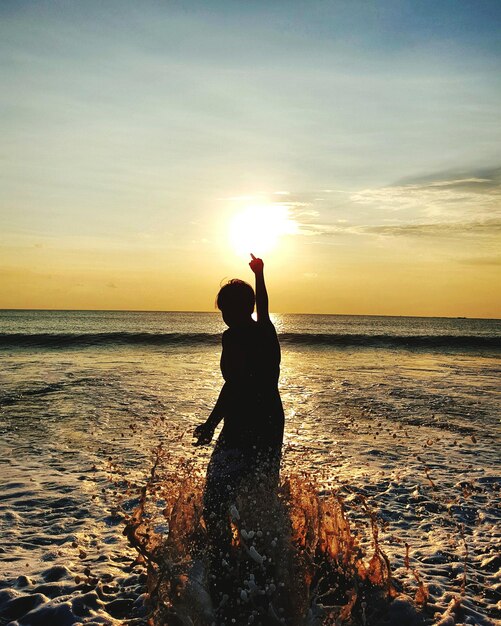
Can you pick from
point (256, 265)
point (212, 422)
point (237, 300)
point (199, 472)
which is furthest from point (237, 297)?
point (199, 472)

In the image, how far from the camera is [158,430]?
951 cm

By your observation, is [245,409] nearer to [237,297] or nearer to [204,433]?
[204,433]

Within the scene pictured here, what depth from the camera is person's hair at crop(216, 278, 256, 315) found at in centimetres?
375

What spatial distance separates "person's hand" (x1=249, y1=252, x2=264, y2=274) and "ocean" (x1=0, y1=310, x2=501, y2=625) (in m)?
2.58

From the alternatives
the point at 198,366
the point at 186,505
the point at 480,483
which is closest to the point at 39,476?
the point at 186,505

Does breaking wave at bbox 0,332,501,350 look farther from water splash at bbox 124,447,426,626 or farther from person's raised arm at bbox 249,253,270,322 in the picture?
person's raised arm at bbox 249,253,270,322

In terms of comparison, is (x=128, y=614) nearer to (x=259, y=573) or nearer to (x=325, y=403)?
(x=259, y=573)

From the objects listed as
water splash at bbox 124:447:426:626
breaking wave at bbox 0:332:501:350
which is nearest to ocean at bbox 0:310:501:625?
water splash at bbox 124:447:426:626

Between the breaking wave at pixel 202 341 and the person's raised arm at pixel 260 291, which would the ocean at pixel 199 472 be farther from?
the breaking wave at pixel 202 341

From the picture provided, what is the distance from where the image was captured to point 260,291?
152 inches

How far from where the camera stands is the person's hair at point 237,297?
3746 mm

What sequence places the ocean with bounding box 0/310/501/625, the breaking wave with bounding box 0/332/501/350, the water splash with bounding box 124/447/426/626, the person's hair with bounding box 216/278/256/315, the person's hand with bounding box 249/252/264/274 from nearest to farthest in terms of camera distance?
the water splash with bounding box 124/447/426/626, the person's hair with bounding box 216/278/256/315, the person's hand with bounding box 249/252/264/274, the ocean with bounding box 0/310/501/625, the breaking wave with bounding box 0/332/501/350

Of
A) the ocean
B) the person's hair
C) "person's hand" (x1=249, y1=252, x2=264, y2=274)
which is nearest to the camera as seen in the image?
the person's hair

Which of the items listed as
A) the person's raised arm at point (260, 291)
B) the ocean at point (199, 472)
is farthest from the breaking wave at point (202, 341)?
the person's raised arm at point (260, 291)
